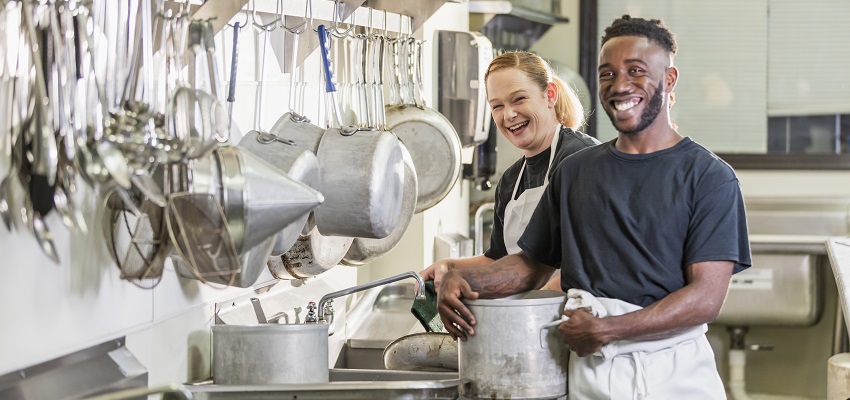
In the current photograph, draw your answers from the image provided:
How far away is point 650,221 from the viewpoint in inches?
61.2

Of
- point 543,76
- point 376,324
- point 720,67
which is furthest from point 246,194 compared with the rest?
point 720,67

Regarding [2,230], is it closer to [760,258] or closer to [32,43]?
[32,43]

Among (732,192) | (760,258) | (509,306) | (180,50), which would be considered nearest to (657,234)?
(732,192)

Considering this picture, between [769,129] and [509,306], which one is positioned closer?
[509,306]

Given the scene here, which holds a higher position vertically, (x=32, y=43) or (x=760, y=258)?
(x=32, y=43)

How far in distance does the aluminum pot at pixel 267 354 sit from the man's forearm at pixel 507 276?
278 millimetres

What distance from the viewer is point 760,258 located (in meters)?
3.81

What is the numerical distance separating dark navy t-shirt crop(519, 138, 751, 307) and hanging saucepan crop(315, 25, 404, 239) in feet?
0.98

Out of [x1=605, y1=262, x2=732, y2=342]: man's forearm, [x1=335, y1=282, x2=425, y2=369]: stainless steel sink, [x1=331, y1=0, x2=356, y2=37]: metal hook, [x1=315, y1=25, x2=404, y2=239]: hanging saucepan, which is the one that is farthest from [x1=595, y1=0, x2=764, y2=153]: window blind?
[x1=605, y1=262, x2=732, y2=342]: man's forearm

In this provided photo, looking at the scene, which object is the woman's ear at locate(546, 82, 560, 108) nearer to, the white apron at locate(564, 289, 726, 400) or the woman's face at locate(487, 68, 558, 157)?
the woman's face at locate(487, 68, 558, 157)

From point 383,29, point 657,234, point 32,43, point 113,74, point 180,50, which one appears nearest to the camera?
point 32,43

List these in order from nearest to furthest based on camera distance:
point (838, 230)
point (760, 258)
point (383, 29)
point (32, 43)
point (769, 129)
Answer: point (32, 43), point (383, 29), point (760, 258), point (838, 230), point (769, 129)

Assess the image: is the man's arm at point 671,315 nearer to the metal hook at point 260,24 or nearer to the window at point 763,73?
the metal hook at point 260,24

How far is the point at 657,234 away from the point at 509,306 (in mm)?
234
